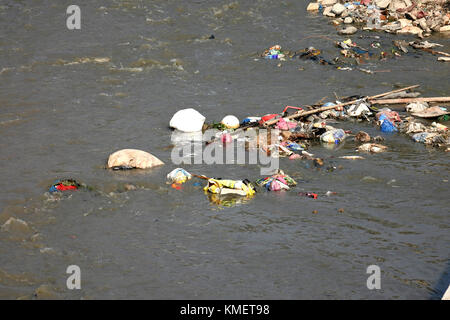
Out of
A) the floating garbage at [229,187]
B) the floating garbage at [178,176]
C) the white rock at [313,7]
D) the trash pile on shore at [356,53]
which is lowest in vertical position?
the floating garbage at [229,187]

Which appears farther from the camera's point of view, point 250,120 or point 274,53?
point 274,53

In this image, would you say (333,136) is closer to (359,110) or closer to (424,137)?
A: (359,110)

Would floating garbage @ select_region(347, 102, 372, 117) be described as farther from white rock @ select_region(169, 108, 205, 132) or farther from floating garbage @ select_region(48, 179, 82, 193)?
floating garbage @ select_region(48, 179, 82, 193)

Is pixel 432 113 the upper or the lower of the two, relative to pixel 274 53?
lower

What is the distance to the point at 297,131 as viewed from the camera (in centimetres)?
940

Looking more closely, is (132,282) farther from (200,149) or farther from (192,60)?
(192,60)

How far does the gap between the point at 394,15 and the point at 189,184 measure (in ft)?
31.4

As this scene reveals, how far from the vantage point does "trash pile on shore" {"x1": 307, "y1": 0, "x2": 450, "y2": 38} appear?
1443cm

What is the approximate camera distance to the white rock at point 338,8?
15211mm

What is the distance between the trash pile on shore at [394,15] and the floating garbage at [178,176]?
313 inches

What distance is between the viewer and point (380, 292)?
18.1 feet

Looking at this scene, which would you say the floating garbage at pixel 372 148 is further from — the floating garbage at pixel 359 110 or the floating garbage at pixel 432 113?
the floating garbage at pixel 432 113

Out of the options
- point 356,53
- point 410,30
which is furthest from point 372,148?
point 410,30

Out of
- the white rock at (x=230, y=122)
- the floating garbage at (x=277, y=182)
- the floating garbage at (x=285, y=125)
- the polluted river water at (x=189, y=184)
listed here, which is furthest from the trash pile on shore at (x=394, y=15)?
the floating garbage at (x=277, y=182)
